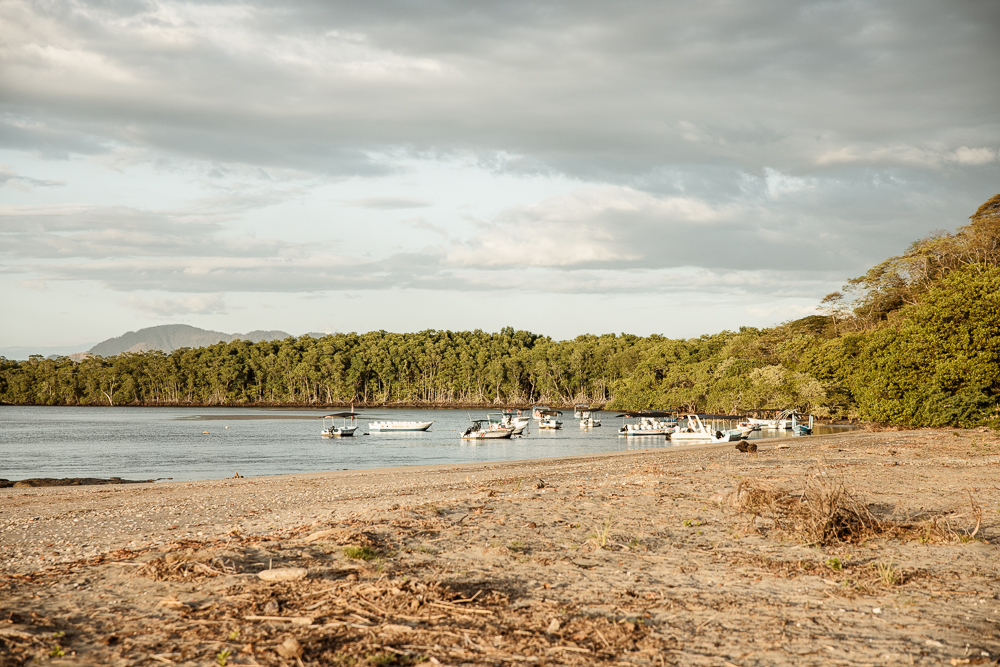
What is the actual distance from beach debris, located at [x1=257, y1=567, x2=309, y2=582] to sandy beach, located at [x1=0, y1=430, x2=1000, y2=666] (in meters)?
0.04

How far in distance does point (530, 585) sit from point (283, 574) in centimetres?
283

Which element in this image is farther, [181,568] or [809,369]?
[809,369]

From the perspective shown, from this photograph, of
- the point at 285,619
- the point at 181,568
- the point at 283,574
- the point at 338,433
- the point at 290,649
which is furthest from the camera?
the point at 338,433

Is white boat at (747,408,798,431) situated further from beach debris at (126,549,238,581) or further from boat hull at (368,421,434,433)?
beach debris at (126,549,238,581)

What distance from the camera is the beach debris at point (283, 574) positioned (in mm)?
8133

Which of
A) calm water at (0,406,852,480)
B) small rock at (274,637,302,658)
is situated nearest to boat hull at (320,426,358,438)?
calm water at (0,406,852,480)

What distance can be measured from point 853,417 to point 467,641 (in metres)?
84.8

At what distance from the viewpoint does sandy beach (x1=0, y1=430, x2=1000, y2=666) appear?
20.3 ft

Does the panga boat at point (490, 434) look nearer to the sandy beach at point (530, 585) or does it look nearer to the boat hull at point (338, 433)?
the boat hull at point (338, 433)

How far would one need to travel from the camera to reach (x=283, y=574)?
8219 millimetres

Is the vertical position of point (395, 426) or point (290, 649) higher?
point (290, 649)

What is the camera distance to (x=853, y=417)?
80812mm

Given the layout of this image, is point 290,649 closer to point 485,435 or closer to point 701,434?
point 701,434

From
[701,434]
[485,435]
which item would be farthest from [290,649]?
[485,435]
